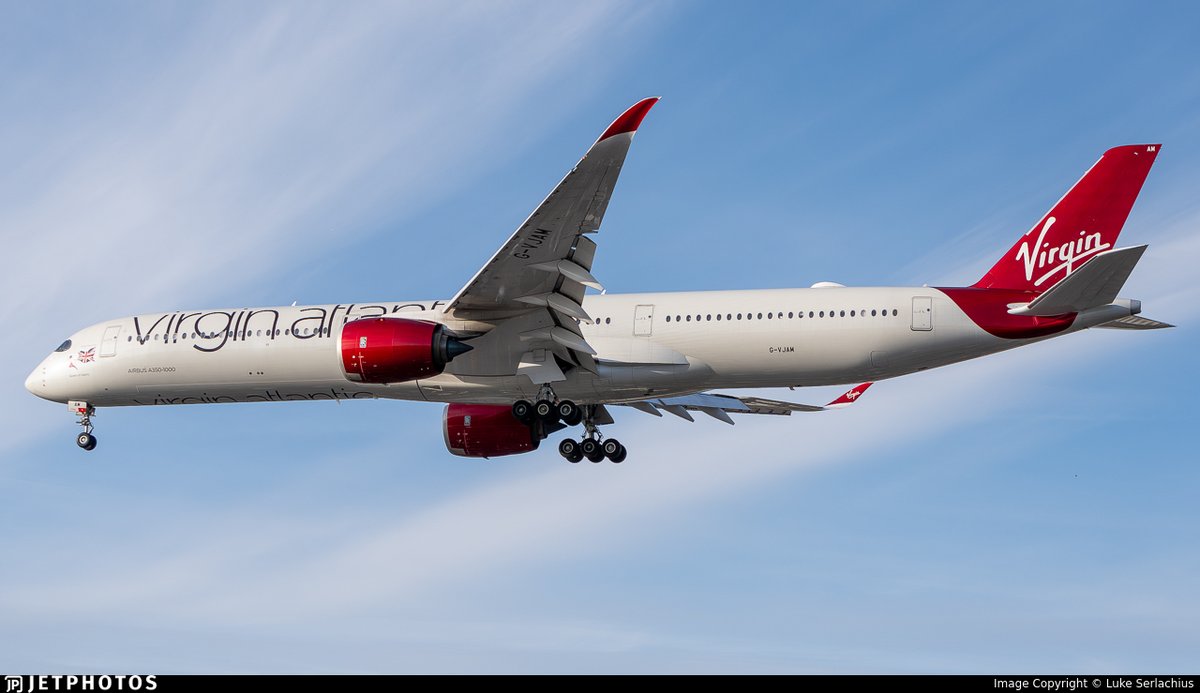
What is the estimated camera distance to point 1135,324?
2661 centimetres

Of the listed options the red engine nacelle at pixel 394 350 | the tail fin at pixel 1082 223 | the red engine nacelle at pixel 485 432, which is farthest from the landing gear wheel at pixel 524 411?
the tail fin at pixel 1082 223

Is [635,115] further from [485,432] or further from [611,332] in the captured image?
[485,432]

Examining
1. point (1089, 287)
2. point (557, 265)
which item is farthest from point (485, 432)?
point (1089, 287)

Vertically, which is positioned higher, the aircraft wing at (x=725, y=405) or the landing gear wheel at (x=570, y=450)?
the aircraft wing at (x=725, y=405)

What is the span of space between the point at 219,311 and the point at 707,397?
12142mm

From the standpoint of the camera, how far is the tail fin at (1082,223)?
2681cm

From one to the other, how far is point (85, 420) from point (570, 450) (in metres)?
11.7

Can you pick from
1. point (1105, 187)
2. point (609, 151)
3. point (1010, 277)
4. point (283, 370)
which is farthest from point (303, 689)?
point (1105, 187)

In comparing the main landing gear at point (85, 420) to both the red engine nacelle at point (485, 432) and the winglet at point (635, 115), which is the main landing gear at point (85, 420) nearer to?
the red engine nacelle at point (485, 432)

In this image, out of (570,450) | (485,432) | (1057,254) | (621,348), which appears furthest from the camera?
(485,432)

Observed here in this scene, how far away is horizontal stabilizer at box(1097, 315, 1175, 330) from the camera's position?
26250mm

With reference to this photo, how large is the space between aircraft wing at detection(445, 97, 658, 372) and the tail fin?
29.2 feet

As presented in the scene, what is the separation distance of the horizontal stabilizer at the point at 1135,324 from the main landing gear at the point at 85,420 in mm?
22721

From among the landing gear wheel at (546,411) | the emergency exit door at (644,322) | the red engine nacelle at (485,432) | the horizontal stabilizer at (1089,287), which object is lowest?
the landing gear wheel at (546,411)
